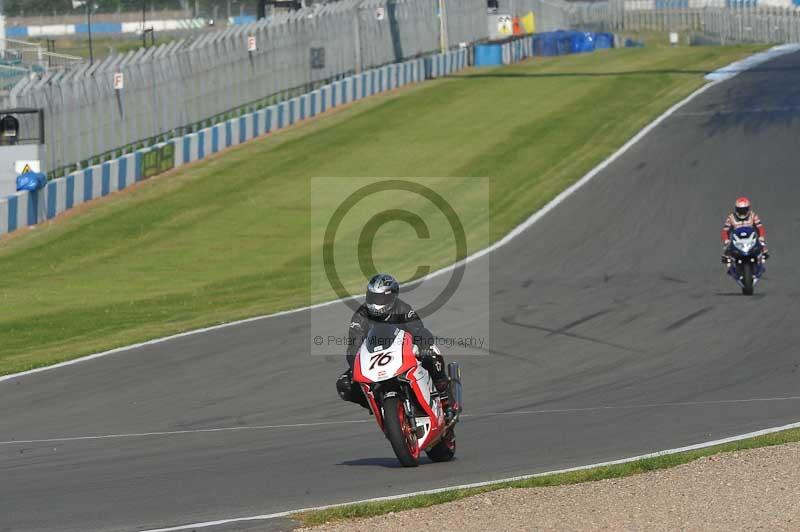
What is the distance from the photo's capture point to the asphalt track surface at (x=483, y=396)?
398 inches

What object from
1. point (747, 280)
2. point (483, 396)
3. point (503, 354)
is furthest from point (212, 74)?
point (483, 396)

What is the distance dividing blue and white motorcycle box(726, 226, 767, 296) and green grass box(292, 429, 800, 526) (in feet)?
33.1

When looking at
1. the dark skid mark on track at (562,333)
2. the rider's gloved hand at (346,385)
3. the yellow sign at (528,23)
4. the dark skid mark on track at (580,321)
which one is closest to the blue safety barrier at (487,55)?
the yellow sign at (528,23)

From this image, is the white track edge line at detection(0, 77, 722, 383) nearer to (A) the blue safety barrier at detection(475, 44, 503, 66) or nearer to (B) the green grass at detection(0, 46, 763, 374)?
(B) the green grass at detection(0, 46, 763, 374)

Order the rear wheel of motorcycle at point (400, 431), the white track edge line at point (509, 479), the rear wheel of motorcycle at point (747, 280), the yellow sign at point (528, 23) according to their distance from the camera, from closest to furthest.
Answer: the white track edge line at point (509, 479) < the rear wheel of motorcycle at point (400, 431) < the rear wheel of motorcycle at point (747, 280) < the yellow sign at point (528, 23)

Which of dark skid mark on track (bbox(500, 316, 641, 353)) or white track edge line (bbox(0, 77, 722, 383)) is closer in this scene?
dark skid mark on track (bbox(500, 316, 641, 353))

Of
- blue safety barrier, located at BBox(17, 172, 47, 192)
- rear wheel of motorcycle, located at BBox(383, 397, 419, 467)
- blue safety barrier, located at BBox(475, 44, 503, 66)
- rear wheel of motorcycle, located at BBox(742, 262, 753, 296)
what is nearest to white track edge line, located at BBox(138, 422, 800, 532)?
rear wheel of motorcycle, located at BBox(383, 397, 419, 467)

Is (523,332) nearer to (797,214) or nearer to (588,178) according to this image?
(797,214)

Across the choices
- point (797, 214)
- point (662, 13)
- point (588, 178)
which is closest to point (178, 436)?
point (797, 214)

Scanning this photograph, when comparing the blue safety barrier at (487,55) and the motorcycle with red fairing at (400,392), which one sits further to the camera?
the blue safety barrier at (487,55)

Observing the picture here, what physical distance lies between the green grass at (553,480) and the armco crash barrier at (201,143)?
22.1 m

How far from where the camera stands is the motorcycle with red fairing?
34.1 feet

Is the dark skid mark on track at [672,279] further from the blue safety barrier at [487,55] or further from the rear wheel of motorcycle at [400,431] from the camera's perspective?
the blue safety barrier at [487,55]

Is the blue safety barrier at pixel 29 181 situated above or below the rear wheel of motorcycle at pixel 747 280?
above
